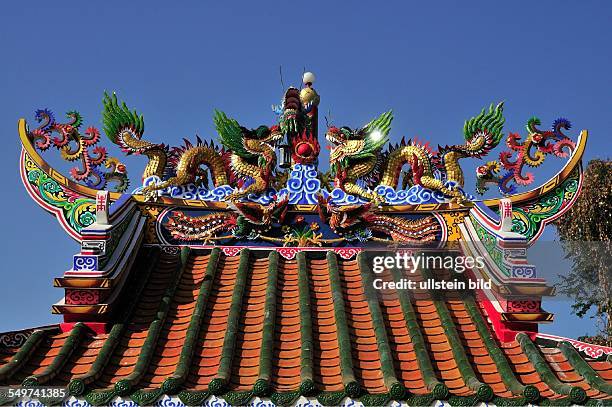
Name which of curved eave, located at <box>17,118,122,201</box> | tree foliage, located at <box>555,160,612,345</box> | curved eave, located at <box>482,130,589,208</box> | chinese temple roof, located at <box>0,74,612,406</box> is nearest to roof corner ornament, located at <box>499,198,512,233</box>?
chinese temple roof, located at <box>0,74,612,406</box>

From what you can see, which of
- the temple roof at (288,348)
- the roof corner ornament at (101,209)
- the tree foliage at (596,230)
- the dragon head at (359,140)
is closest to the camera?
the temple roof at (288,348)

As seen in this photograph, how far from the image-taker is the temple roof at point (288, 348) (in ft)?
17.4

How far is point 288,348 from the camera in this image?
6.11 m

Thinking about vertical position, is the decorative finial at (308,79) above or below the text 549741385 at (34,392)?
above

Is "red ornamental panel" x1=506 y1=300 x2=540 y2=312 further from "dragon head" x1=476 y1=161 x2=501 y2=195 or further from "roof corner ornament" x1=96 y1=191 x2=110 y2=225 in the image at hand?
"roof corner ornament" x1=96 y1=191 x2=110 y2=225

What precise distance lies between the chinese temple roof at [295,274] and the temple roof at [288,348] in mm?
20

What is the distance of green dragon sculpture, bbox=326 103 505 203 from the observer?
27.0 feet

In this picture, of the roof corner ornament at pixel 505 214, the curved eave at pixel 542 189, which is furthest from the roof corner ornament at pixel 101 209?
the curved eave at pixel 542 189

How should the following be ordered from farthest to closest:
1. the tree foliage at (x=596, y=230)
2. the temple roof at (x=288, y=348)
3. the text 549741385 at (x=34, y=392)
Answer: the tree foliage at (x=596, y=230) → the temple roof at (x=288, y=348) → the text 549741385 at (x=34, y=392)

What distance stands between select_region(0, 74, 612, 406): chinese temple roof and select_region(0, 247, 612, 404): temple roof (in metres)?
0.02

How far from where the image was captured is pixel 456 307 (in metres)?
7.00

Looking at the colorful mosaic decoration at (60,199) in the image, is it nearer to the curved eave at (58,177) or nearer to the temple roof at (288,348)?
the curved eave at (58,177)

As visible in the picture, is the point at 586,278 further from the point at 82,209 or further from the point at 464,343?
the point at 82,209

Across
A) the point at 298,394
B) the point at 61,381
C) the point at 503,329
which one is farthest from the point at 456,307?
the point at 61,381
